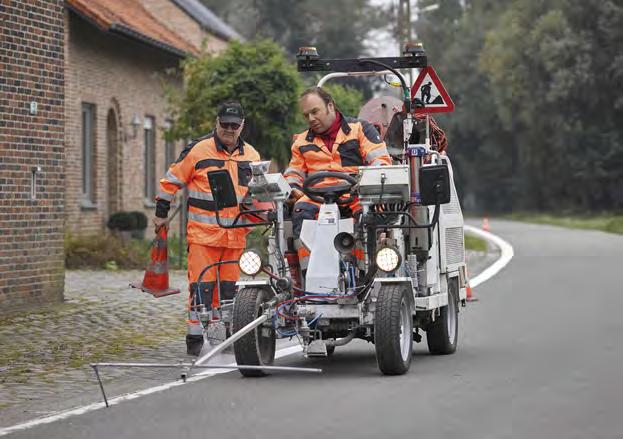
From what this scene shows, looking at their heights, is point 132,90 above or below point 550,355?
above

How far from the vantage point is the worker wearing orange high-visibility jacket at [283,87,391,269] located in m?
10.9

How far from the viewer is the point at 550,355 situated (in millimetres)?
11516

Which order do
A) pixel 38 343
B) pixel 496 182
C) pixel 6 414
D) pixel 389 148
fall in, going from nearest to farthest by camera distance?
pixel 6 414
pixel 389 148
pixel 38 343
pixel 496 182

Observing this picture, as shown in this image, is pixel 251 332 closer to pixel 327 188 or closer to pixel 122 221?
pixel 327 188

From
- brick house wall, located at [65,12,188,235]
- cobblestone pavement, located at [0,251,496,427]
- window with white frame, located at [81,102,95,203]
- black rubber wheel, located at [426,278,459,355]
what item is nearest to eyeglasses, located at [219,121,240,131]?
cobblestone pavement, located at [0,251,496,427]

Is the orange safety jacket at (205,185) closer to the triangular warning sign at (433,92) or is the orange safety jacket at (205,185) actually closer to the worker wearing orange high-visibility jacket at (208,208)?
the worker wearing orange high-visibility jacket at (208,208)

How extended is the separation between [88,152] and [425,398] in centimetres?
2278

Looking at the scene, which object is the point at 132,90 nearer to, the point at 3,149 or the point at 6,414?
the point at 3,149

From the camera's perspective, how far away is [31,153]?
16.5 meters

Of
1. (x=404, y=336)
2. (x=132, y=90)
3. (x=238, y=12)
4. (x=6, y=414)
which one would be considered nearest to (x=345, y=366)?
(x=404, y=336)

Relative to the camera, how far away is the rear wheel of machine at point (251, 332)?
10.1 m

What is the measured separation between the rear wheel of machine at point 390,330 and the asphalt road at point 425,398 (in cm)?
12

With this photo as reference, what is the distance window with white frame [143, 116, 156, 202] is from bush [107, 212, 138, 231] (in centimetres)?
405

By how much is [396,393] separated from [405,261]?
1.87m
